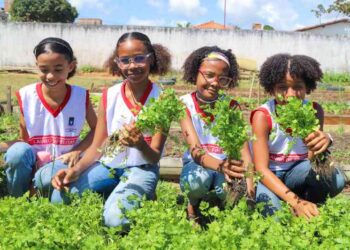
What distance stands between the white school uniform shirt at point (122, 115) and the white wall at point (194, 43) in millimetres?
21694

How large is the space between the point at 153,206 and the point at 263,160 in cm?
93

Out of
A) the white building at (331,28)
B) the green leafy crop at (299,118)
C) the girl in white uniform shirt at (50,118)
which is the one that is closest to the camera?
the green leafy crop at (299,118)

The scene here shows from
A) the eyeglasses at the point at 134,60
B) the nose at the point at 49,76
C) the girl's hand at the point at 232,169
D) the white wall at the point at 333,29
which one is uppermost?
the white wall at the point at 333,29

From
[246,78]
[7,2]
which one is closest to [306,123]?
[246,78]

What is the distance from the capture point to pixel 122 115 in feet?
11.8

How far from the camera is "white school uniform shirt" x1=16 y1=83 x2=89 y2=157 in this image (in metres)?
3.81

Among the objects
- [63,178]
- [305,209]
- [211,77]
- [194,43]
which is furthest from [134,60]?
[194,43]

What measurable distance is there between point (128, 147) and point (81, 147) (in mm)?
522

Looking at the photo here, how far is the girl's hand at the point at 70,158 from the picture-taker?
11.8 feet

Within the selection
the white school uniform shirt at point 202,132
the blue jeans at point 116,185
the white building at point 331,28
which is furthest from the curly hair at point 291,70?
the white building at point 331,28

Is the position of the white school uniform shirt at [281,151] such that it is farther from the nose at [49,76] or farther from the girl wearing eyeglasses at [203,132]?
the nose at [49,76]

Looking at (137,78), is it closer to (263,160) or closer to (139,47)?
(139,47)

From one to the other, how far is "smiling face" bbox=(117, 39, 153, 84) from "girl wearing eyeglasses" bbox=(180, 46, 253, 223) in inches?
15.2

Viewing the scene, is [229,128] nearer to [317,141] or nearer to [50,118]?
[317,141]
